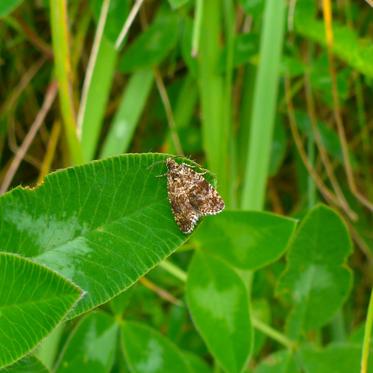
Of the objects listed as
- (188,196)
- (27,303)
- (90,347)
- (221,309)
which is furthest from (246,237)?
(27,303)

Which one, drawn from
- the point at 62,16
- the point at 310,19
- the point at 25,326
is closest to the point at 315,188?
the point at 310,19

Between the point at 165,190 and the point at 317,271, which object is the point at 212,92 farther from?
the point at 165,190

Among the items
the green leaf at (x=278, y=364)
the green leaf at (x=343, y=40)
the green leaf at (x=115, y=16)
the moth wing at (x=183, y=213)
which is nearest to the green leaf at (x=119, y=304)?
the green leaf at (x=278, y=364)

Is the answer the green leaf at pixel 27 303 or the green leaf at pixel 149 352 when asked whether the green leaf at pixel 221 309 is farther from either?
the green leaf at pixel 27 303

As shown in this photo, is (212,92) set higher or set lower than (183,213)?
higher

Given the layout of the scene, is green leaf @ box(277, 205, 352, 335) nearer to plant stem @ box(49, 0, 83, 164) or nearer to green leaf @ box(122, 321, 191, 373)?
green leaf @ box(122, 321, 191, 373)
